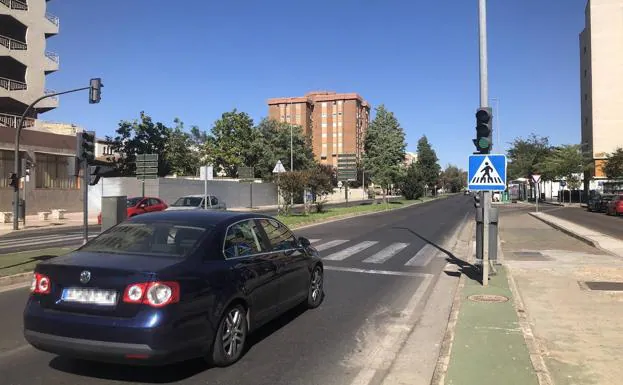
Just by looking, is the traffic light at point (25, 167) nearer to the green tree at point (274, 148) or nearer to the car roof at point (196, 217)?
the car roof at point (196, 217)

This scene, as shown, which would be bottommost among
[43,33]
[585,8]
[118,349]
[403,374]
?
[403,374]

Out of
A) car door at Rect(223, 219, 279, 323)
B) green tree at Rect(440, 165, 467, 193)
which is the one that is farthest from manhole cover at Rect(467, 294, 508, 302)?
green tree at Rect(440, 165, 467, 193)

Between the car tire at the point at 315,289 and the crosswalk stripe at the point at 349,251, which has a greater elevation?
the car tire at the point at 315,289

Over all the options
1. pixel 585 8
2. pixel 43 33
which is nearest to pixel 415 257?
pixel 43 33

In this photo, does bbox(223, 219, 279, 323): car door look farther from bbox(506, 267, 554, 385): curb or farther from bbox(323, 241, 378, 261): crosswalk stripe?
bbox(323, 241, 378, 261): crosswalk stripe

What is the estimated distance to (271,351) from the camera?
601 cm

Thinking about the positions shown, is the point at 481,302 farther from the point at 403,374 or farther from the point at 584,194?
the point at 584,194

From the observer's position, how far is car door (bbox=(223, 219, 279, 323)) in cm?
566

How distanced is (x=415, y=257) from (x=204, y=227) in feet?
32.1

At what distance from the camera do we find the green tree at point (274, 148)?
69.6 meters

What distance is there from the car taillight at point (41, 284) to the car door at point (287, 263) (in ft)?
8.05

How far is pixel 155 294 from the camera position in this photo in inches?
183

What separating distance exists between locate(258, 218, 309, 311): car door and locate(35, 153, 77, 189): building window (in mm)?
36370

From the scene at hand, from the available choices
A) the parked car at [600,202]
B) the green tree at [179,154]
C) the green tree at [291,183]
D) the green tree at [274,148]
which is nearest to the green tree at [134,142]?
the green tree at [179,154]
